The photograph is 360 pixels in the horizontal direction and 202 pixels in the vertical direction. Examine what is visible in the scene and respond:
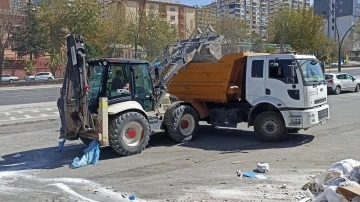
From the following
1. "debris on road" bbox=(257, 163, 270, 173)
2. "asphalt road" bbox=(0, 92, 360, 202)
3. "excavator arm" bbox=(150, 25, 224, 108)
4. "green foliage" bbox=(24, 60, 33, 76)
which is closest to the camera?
"asphalt road" bbox=(0, 92, 360, 202)

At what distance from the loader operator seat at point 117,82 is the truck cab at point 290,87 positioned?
3607 millimetres

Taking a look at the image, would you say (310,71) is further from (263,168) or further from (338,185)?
(338,185)

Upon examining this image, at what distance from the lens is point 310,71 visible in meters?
11.6

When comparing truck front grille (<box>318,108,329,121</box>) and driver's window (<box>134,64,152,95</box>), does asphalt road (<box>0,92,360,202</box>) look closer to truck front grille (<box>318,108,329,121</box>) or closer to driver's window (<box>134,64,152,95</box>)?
truck front grille (<box>318,108,329,121</box>)

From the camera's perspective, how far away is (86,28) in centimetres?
4678

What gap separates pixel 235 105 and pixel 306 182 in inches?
205

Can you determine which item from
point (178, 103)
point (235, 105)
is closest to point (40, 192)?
point (178, 103)

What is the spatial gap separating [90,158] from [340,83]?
77.7ft

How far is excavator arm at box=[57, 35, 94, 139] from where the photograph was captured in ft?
31.9

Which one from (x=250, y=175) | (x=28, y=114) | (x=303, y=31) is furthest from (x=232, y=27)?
(x=250, y=175)

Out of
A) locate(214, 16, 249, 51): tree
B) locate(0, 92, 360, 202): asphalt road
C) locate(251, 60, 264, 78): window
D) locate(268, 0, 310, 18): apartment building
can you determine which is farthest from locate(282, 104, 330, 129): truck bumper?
locate(214, 16, 249, 51): tree

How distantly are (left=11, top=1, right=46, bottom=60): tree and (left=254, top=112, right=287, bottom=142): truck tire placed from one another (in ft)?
175

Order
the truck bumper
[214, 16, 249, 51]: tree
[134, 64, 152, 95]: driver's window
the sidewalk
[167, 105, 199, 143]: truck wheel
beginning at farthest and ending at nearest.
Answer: [214, 16, 249, 51]: tree < the sidewalk < [167, 105, 199, 143]: truck wheel < the truck bumper < [134, 64, 152, 95]: driver's window

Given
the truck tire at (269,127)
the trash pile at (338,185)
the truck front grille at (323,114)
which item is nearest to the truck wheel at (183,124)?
the truck tire at (269,127)
